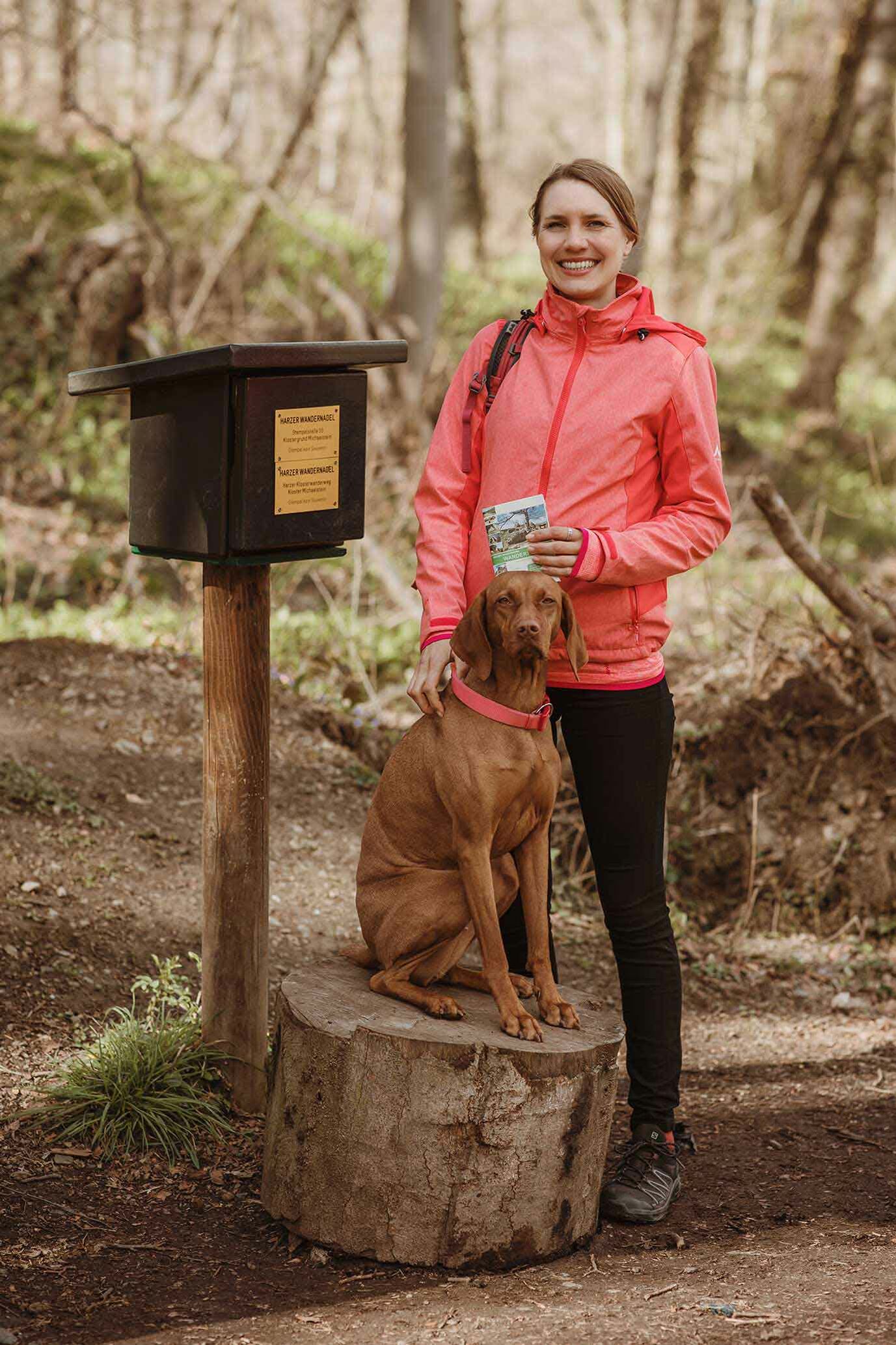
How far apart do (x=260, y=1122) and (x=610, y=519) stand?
208cm

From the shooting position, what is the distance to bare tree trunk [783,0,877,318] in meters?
15.9

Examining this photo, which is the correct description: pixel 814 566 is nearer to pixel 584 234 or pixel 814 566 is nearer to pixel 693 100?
pixel 584 234

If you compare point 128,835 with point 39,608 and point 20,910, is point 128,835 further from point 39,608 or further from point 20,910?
point 39,608

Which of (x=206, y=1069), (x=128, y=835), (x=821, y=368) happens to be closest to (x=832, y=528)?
(x=821, y=368)

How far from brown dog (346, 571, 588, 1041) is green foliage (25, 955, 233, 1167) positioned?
0.74 metres

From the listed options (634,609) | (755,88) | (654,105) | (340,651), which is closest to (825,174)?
(654,105)

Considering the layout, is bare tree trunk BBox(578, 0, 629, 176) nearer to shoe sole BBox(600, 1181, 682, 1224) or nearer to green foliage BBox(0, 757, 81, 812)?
green foliage BBox(0, 757, 81, 812)

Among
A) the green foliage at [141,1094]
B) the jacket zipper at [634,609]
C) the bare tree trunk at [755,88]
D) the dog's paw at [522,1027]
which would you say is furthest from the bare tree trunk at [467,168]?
the dog's paw at [522,1027]

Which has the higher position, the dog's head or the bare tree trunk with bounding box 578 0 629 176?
the bare tree trunk with bounding box 578 0 629 176

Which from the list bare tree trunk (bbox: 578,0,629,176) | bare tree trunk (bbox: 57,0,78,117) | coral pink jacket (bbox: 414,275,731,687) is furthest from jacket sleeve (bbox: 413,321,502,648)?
bare tree trunk (bbox: 578,0,629,176)

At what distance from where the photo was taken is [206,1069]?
3.89m

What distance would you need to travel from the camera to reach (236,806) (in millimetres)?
3793

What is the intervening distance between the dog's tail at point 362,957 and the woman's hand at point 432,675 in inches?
29.5

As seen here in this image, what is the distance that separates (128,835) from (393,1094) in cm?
265
